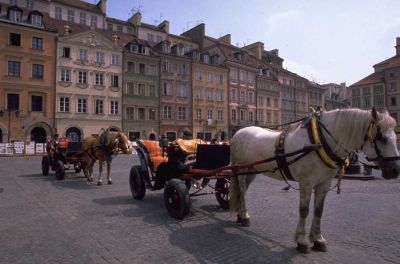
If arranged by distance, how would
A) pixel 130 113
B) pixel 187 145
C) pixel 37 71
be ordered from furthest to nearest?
pixel 130 113 < pixel 37 71 < pixel 187 145

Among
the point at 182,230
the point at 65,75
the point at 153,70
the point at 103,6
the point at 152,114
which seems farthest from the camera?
the point at 103,6

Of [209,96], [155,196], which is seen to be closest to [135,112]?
[209,96]

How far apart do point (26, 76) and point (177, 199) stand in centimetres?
3539

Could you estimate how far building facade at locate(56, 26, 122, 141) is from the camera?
124ft

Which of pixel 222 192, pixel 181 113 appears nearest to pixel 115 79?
pixel 181 113

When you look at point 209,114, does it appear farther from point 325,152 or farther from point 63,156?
point 325,152

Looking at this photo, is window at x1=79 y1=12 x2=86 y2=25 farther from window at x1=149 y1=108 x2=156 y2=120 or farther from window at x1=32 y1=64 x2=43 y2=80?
window at x1=149 y1=108 x2=156 y2=120

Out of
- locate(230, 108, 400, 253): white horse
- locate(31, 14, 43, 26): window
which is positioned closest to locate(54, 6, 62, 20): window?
locate(31, 14, 43, 26): window

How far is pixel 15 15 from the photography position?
1420 inches

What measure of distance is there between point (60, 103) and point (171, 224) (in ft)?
115

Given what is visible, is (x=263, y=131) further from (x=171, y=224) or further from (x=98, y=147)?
(x=98, y=147)

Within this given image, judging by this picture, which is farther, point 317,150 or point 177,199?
point 177,199

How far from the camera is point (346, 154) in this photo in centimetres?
456

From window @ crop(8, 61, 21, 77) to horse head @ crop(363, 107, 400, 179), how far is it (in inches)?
1514
